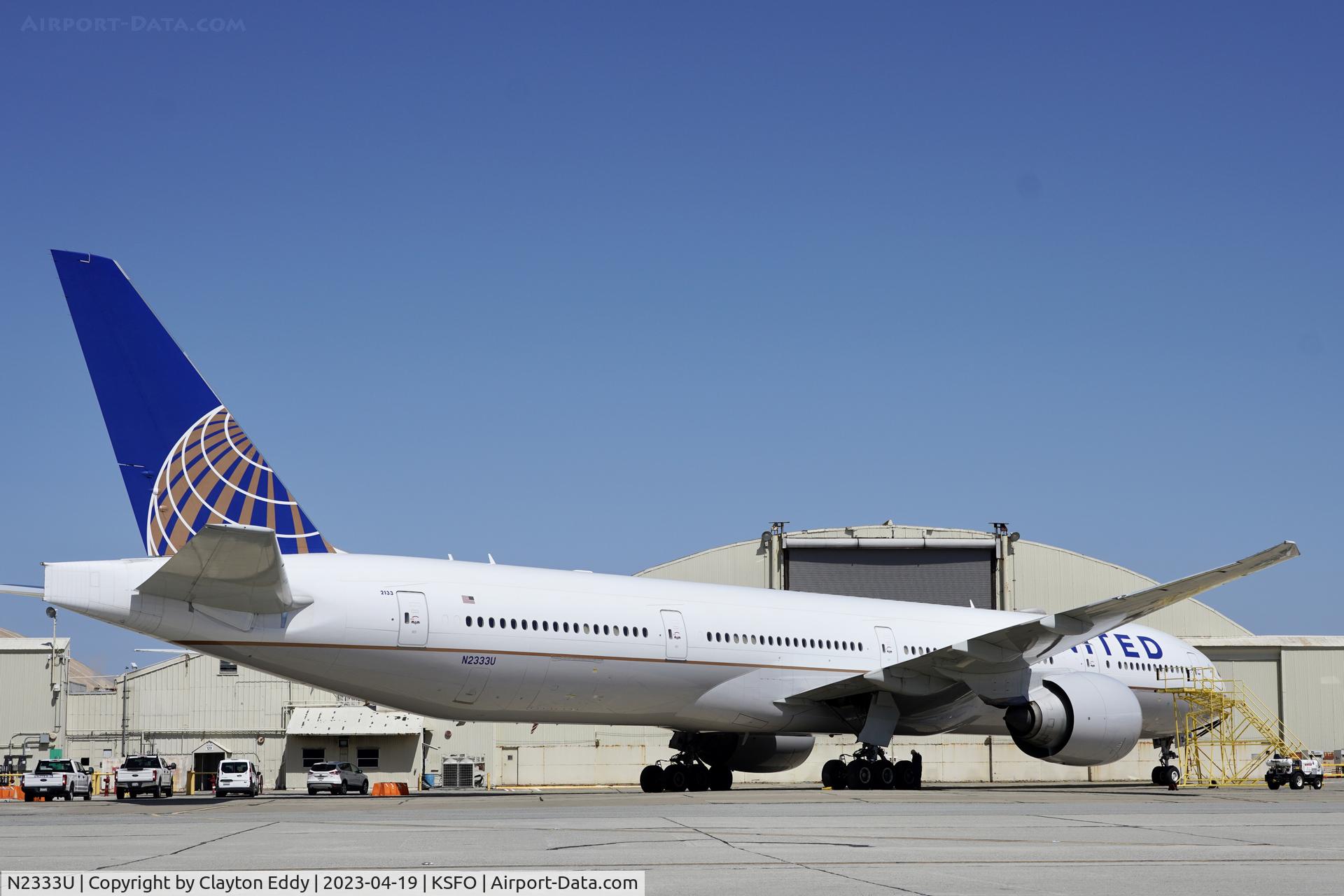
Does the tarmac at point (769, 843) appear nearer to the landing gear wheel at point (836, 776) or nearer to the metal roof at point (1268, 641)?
the landing gear wheel at point (836, 776)

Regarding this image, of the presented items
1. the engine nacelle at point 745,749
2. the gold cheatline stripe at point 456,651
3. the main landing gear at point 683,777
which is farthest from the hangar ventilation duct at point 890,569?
the gold cheatline stripe at point 456,651

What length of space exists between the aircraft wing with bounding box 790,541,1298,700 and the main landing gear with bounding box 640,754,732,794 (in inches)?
101

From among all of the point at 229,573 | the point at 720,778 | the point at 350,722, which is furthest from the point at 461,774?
the point at 229,573

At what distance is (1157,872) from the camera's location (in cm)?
884

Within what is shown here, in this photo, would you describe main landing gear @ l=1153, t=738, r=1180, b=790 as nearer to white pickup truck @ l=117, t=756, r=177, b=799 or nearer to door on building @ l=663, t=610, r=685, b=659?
door on building @ l=663, t=610, r=685, b=659

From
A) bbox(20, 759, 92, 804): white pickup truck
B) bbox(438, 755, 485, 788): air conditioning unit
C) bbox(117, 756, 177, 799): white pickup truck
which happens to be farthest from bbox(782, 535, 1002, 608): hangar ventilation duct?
bbox(20, 759, 92, 804): white pickup truck

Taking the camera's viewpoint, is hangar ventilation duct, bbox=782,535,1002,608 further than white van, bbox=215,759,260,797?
Yes

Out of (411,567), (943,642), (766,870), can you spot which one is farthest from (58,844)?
(943,642)

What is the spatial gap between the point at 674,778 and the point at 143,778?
15180 millimetres

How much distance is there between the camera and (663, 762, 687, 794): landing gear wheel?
25.0m

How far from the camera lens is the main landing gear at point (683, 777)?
24938 mm

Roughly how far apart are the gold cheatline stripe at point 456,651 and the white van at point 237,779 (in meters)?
17.0

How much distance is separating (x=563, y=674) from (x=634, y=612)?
1764mm

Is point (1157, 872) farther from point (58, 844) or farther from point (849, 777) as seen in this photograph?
point (849, 777)
